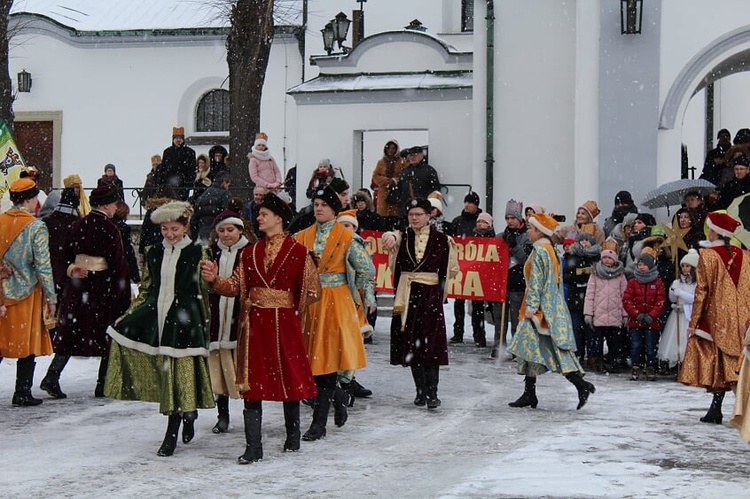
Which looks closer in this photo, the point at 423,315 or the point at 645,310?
the point at 423,315

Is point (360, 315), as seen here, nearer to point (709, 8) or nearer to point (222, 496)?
point (222, 496)

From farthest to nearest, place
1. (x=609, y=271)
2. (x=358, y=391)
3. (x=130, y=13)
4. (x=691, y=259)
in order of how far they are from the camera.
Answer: (x=130, y=13)
(x=609, y=271)
(x=691, y=259)
(x=358, y=391)

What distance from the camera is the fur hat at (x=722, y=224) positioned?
10258mm

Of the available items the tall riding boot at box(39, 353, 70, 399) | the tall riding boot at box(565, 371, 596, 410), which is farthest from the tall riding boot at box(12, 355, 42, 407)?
the tall riding boot at box(565, 371, 596, 410)

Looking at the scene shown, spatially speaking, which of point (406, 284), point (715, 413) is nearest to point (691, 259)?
point (715, 413)

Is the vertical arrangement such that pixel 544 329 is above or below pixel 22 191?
below

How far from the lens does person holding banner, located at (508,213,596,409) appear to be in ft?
35.6

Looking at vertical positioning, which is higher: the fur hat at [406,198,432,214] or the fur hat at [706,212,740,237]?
the fur hat at [406,198,432,214]

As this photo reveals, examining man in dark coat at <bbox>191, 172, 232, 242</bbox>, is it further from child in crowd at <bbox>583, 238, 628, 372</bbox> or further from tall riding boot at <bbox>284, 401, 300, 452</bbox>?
tall riding boot at <bbox>284, 401, 300, 452</bbox>

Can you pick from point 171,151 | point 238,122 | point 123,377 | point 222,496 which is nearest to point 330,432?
point 123,377

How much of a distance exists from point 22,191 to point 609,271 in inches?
244

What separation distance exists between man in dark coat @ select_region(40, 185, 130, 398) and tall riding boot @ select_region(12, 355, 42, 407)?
1.17ft

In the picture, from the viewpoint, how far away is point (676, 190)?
52.5 ft

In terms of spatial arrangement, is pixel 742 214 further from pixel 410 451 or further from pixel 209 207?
pixel 209 207
